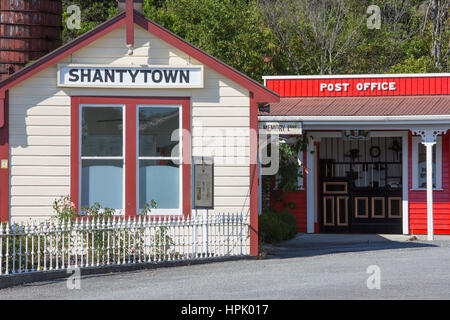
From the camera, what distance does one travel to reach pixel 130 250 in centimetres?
1451

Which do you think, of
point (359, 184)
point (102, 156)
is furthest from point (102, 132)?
point (359, 184)

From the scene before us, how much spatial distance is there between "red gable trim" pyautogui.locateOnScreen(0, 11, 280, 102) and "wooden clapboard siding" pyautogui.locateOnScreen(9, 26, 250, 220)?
159 millimetres

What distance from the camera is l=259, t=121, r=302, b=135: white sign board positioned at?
18.9 meters

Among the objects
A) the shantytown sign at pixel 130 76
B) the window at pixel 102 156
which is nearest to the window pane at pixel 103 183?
the window at pixel 102 156

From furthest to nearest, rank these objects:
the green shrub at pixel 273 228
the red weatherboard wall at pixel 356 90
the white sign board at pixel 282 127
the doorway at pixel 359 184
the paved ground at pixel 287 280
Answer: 1. the red weatherboard wall at pixel 356 90
2. the doorway at pixel 359 184
3. the white sign board at pixel 282 127
4. the green shrub at pixel 273 228
5. the paved ground at pixel 287 280

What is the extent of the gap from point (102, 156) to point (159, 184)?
119 cm

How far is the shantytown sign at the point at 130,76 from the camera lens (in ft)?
49.5

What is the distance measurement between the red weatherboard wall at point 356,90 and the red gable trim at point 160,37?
7537mm

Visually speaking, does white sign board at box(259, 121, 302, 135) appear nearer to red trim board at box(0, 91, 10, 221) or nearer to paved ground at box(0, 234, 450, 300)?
paved ground at box(0, 234, 450, 300)

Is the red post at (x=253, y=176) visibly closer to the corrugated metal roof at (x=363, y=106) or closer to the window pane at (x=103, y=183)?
the window pane at (x=103, y=183)

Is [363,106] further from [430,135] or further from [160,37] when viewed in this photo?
[160,37]

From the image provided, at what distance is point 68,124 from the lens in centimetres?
1511

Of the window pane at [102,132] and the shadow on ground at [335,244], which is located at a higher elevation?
the window pane at [102,132]

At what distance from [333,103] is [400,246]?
522 centimetres
